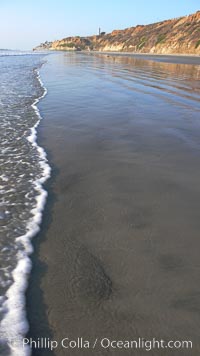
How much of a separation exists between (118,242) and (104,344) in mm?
1247

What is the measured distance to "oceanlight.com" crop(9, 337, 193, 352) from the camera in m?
2.31

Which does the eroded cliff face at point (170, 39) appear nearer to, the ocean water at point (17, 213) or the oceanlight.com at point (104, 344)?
the ocean water at point (17, 213)

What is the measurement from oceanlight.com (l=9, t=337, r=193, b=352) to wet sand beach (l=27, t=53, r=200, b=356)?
0.03 metres

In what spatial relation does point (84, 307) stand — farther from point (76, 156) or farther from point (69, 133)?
point (69, 133)

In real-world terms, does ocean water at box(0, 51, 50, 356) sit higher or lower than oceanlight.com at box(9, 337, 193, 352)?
higher

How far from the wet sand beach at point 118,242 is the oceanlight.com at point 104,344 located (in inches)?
1.2

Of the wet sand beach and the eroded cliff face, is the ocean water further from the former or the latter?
the eroded cliff face

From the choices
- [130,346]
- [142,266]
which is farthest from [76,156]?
[130,346]

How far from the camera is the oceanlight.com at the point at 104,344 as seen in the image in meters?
2.31

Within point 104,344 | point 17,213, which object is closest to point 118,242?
point 104,344

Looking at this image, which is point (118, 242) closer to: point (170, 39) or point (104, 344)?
point (104, 344)

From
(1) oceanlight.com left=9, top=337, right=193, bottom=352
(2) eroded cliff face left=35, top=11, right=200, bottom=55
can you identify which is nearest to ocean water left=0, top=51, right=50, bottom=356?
(1) oceanlight.com left=9, top=337, right=193, bottom=352

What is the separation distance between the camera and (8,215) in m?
3.98

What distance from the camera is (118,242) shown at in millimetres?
3447
